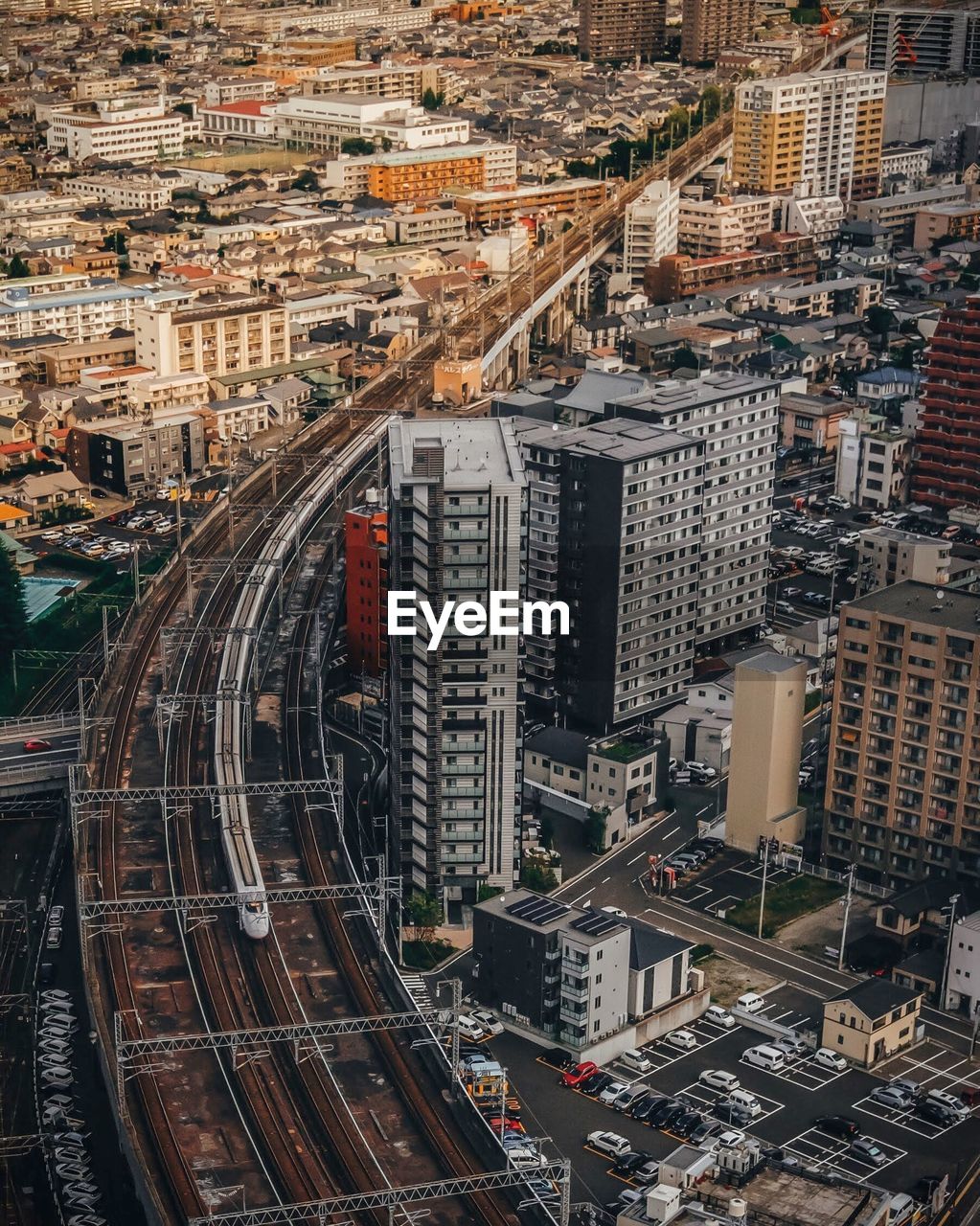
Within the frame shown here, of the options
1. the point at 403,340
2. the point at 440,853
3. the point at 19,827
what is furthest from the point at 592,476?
the point at 403,340

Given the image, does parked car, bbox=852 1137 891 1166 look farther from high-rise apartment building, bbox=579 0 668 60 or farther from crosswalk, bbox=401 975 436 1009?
high-rise apartment building, bbox=579 0 668 60

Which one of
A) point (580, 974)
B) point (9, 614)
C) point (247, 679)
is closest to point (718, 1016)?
point (580, 974)

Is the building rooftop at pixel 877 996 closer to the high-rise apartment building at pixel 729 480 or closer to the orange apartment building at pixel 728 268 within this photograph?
the high-rise apartment building at pixel 729 480

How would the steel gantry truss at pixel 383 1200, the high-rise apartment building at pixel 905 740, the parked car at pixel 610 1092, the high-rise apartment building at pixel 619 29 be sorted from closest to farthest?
1. the steel gantry truss at pixel 383 1200
2. the parked car at pixel 610 1092
3. the high-rise apartment building at pixel 905 740
4. the high-rise apartment building at pixel 619 29

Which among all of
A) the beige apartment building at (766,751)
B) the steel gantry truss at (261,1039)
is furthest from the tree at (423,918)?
the beige apartment building at (766,751)

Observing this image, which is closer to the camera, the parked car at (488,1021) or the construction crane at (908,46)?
the parked car at (488,1021)

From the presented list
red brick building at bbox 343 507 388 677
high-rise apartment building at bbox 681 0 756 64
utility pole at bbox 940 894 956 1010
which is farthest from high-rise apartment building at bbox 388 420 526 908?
high-rise apartment building at bbox 681 0 756 64

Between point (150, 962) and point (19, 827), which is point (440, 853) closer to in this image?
point (150, 962)
